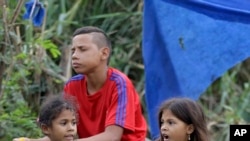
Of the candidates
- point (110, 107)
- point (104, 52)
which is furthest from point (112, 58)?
point (110, 107)

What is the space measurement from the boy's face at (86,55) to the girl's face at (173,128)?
0.52 meters

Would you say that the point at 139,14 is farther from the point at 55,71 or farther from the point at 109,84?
the point at 109,84

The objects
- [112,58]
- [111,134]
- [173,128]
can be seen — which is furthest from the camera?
[112,58]

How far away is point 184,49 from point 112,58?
1373 millimetres

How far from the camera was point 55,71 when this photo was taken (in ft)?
20.0

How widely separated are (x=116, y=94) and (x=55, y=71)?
174 centimetres

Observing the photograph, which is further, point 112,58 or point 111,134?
point 112,58

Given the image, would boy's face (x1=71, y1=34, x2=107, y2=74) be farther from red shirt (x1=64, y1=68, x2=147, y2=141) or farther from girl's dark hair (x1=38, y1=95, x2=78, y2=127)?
girl's dark hair (x1=38, y1=95, x2=78, y2=127)

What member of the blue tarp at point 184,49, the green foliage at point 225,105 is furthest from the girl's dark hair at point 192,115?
the green foliage at point 225,105

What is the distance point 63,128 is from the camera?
412 cm

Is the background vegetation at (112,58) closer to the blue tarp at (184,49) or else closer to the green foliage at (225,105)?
the green foliage at (225,105)

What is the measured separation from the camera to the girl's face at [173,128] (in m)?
4.07

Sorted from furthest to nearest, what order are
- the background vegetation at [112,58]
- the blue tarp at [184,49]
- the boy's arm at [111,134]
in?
the background vegetation at [112,58] → the blue tarp at [184,49] → the boy's arm at [111,134]

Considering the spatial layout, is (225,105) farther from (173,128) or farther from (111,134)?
(173,128)
